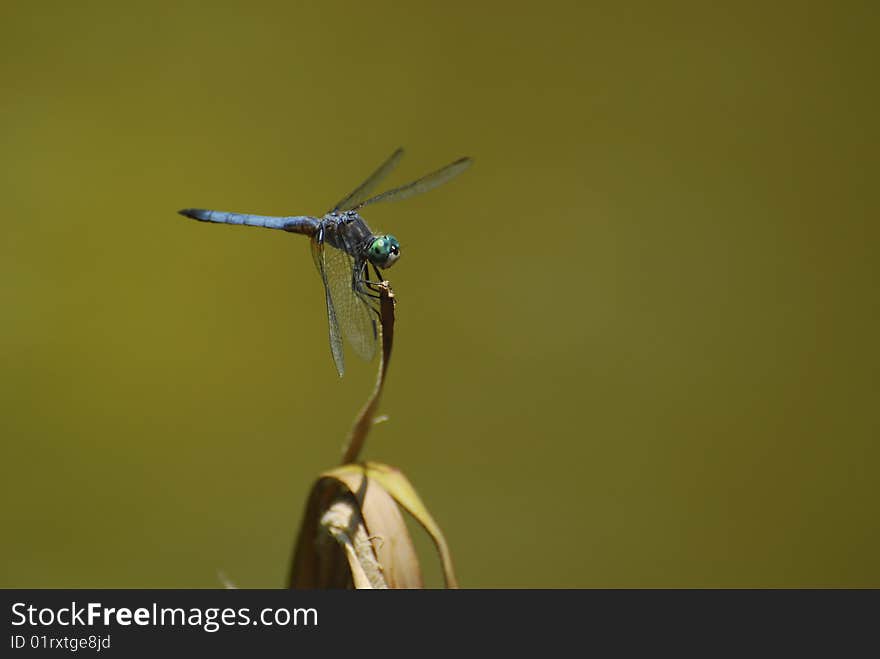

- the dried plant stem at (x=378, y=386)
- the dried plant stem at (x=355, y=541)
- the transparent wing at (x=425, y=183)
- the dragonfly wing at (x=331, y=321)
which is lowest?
the dried plant stem at (x=355, y=541)

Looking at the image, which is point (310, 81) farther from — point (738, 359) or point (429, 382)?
point (738, 359)

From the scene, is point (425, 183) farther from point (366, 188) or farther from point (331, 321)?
point (331, 321)

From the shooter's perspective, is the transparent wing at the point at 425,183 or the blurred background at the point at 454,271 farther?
the blurred background at the point at 454,271

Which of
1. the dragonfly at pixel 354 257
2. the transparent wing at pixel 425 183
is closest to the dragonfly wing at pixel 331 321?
the dragonfly at pixel 354 257

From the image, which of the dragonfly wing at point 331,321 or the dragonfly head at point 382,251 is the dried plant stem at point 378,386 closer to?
the dragonfly wing at point 331,321

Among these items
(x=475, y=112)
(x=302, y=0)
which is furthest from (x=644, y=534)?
(x=302, y=0)

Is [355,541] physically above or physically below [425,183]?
below

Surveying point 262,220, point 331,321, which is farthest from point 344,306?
point 262,220
